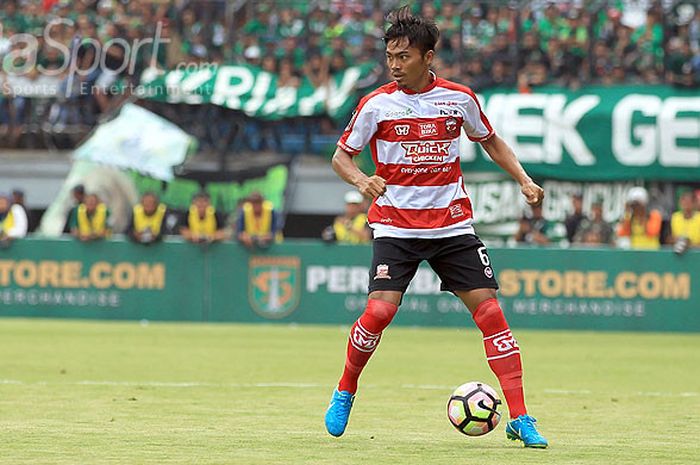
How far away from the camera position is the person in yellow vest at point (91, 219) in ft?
76.7

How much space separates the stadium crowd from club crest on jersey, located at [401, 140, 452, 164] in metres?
17.0

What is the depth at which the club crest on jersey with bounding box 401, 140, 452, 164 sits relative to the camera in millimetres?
8578

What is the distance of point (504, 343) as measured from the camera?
8.48m

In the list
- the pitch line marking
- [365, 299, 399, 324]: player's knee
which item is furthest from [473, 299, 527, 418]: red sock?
the pitch line marking

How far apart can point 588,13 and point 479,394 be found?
720 inches

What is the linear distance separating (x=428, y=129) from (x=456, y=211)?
50 cm

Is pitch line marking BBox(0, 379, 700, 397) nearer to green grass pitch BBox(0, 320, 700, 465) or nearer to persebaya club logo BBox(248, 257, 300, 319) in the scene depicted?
green grass pitch BBox(0, 320, 700, 465)

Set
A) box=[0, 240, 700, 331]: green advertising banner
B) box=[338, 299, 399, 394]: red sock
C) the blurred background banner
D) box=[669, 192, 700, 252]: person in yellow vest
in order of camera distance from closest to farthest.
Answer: box=[338, 299, 399, 394]: red sock → box=[0, 240, 700, 331]: green advertising banner → box=[669, 192, 700, 252]: person in yellow vest → the blurred background banner

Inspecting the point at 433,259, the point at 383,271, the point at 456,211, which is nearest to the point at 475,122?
the point at 456,211

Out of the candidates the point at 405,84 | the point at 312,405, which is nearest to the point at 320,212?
the point at 312,405

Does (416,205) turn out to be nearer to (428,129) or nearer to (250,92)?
Answer: (428,129)

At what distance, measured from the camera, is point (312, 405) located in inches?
425

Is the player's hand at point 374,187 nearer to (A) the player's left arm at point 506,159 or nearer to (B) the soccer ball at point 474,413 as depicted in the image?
(A) the player's left arm at point 506,159

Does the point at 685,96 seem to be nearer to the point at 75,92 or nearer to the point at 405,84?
the point at 75,92
